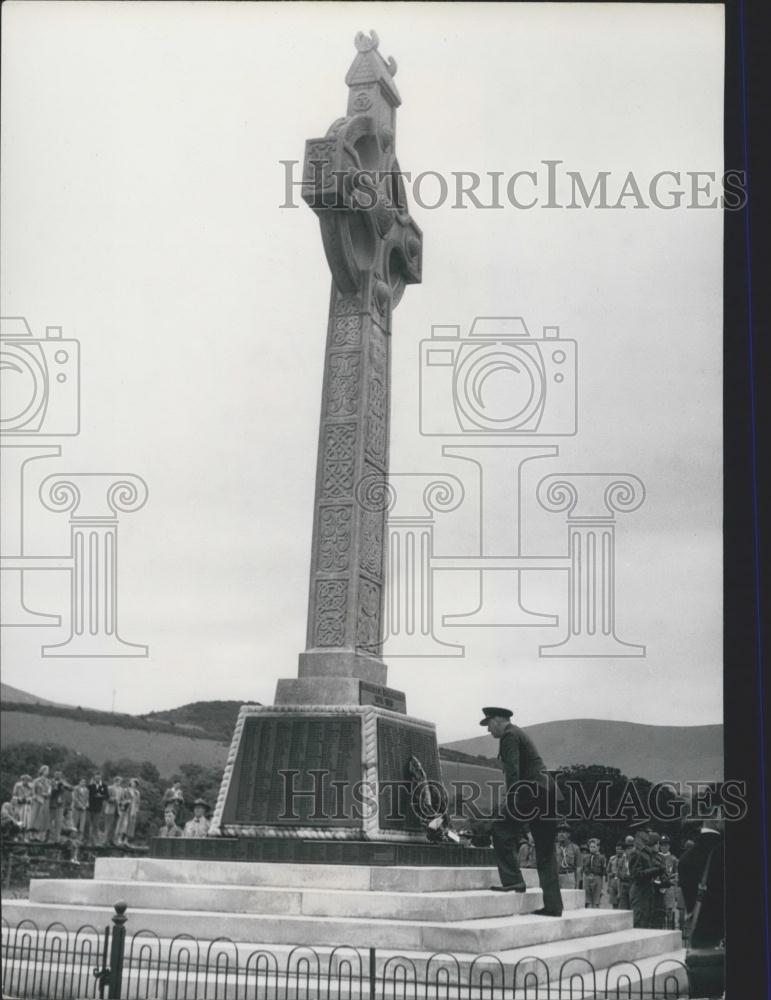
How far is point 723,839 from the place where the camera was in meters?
9.26

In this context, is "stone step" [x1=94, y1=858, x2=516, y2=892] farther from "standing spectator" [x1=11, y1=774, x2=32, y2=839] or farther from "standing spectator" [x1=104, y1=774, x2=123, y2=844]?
"standing spectator" [x1=104, y1=774, x2=123, y2=844]

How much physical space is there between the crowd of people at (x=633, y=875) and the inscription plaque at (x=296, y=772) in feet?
9.44

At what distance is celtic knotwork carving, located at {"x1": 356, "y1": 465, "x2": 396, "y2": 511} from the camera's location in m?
12.1

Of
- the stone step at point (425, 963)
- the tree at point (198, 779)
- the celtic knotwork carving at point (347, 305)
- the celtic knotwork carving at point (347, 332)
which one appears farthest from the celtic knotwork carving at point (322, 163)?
the tree at point (198, 779)

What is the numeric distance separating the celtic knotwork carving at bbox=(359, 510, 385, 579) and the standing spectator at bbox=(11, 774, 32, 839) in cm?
596

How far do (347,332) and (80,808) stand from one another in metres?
7.32

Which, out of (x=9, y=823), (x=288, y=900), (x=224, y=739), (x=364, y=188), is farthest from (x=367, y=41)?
(x=224, y=739)

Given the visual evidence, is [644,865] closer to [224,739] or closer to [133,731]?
[224,739]

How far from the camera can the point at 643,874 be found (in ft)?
44.9

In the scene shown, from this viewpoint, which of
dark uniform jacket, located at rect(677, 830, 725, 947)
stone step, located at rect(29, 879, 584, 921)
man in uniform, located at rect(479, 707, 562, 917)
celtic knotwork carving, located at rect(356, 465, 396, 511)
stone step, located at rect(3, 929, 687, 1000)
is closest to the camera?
stone step, located at rect(3, 929, 687, 1000)

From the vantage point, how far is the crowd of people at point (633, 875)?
44.9 ft

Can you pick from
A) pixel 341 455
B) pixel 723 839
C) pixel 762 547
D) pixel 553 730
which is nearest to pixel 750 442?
pixel 762 547

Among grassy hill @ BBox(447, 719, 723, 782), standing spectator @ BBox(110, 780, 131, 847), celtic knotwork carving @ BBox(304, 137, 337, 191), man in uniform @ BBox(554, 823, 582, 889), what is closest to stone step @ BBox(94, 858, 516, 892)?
man in uniform @ BBox(554, 823, 582, 889)

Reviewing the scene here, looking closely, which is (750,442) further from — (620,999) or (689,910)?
(620,999)
